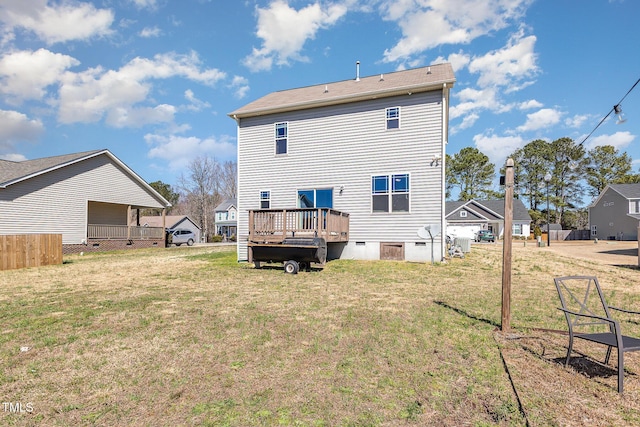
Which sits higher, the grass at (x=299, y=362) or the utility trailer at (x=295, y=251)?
the utility trailer at (x=295, y=251)

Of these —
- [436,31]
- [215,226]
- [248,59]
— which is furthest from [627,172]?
[215,226]

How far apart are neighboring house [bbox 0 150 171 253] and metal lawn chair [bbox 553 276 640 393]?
23968 mm

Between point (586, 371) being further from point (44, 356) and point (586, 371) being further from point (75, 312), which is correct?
point (75, 312)

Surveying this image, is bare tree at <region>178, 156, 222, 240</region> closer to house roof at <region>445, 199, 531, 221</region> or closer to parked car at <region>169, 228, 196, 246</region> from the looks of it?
parked car at <region>169, 228, 196, 246</region>

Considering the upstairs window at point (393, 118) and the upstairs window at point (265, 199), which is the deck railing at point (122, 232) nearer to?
the upstairs window at point (265, 199)

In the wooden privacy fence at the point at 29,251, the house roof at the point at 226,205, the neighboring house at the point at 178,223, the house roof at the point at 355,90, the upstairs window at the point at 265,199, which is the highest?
the house roof at the point at 355,90

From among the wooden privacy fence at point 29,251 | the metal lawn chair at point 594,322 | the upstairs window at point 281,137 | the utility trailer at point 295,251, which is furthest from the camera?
the upstairs window at point 281,137

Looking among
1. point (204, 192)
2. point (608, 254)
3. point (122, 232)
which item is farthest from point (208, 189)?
point (608, 254)

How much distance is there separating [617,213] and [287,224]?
1742 inches

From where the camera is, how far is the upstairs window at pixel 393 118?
1293cm

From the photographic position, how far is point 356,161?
13469 millimetres

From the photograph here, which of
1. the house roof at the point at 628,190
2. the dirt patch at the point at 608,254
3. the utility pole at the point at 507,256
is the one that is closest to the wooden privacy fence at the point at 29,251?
the utility pole at the point at 507,256

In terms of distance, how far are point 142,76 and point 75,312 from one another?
20.4m

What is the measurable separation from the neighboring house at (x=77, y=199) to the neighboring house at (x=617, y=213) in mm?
47911
